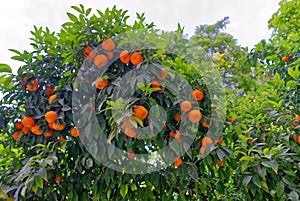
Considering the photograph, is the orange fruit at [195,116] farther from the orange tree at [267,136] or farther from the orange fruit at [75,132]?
the orange fruit at [75,132]

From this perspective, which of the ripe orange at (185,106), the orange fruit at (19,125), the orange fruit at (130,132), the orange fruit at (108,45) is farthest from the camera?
the orange fruit at (19,125)

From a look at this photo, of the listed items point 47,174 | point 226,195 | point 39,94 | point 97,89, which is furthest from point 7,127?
point 226,195

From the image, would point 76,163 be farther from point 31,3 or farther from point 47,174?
point 31,3

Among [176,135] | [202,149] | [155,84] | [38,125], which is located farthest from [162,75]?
[38,125]

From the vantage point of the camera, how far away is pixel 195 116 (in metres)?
1.29

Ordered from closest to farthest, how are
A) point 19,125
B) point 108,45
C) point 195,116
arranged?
point 195,116, point 108,45, point 19,125

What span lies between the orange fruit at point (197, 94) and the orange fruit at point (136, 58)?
0.94 ft

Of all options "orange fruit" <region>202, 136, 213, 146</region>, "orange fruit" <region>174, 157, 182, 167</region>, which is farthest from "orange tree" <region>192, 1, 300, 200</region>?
"orange fruit" <region>174, 157, 182, 167</region>

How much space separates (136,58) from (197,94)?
325 millimetres

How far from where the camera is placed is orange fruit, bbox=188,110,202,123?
4.24 feet

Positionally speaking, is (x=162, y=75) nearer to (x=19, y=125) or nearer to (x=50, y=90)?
(x=50, y=90)

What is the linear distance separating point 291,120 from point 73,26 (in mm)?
1221

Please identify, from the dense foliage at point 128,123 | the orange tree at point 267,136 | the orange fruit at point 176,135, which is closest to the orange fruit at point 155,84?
the dense foliage at point 128,123

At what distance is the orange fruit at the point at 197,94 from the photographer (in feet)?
4.45
